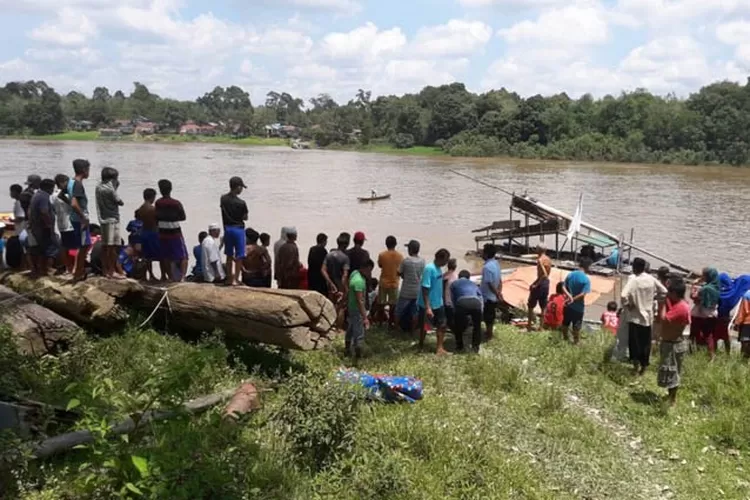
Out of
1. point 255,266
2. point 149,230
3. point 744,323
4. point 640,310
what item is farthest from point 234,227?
point 744,323

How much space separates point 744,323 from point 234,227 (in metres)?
6.89

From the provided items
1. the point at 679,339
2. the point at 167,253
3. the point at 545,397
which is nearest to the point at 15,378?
the point at 167,253

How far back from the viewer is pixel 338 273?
8.66m

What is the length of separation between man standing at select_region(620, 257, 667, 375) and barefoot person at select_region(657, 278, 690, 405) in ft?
2.26

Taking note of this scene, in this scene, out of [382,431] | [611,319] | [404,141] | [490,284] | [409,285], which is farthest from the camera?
[404,141]

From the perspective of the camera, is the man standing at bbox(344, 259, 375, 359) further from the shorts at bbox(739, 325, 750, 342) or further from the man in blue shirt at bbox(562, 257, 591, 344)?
the shorts at bbox(739, 325, 750, 342)

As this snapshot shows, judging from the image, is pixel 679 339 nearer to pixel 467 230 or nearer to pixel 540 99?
pixel 467 230

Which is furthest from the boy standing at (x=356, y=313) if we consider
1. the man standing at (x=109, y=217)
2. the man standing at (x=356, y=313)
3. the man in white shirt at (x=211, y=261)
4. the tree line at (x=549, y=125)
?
the tree line at (x=549, y=125)

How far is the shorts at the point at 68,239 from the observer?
8.44 metres

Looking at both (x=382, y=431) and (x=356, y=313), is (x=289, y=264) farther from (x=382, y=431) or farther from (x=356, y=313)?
(x=382, y=431)

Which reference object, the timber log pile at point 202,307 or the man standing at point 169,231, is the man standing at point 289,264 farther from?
the timber log pile at point 202,307

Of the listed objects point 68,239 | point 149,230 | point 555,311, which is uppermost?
point 149,230

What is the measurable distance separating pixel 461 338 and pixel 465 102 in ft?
284

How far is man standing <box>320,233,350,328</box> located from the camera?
28.3 feet
